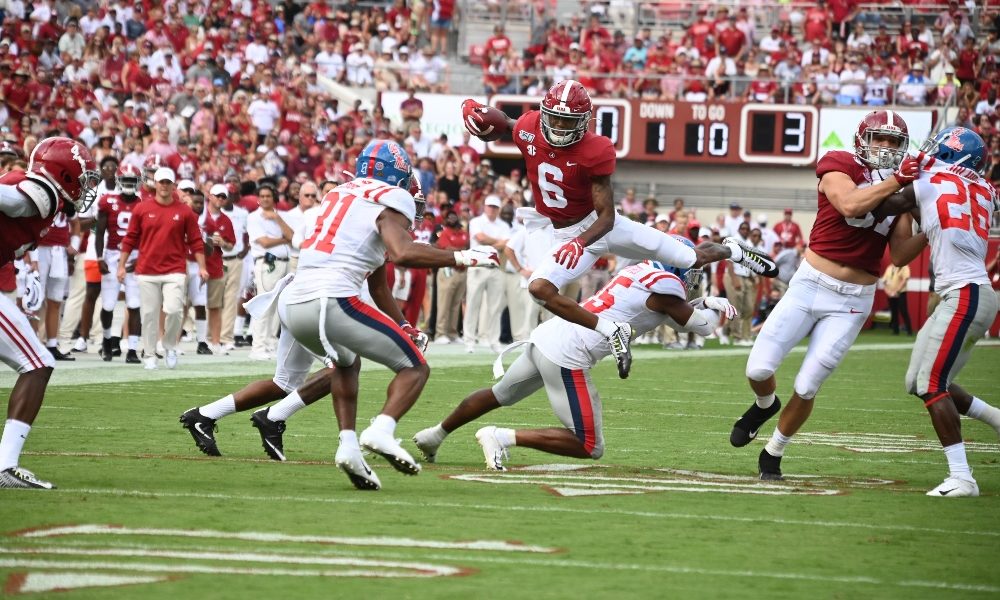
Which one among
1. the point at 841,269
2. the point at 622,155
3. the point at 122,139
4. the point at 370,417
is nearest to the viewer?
the point at 841,269

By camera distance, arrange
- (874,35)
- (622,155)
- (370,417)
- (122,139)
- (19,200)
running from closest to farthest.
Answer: (19,200) < (370,417) < (122,139) < (622,155) < (874,35)

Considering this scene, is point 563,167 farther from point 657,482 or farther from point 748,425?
point 657,482

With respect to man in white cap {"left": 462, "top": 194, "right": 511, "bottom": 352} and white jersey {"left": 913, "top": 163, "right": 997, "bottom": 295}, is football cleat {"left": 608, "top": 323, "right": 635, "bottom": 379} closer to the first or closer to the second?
white jersey {"left": 913, "top": 163, "right": 997, "bottom": 295}

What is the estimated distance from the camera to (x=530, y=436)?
8.01 m

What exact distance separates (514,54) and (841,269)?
826 inches

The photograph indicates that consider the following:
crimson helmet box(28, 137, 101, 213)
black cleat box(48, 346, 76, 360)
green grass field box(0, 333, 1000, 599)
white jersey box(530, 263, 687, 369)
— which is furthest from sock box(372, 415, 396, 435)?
black cleat box(48, 346, 76, 360)

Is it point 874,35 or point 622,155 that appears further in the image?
point 874,35

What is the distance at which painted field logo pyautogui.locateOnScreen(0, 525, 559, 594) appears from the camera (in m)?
5.06

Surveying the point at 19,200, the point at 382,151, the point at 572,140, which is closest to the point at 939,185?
the point at 572,140

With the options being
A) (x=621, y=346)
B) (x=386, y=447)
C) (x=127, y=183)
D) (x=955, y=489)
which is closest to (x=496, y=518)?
(x=386, y=447)

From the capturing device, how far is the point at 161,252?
47.1 ft

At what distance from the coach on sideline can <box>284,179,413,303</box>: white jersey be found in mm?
7366

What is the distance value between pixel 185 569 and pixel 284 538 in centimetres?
66

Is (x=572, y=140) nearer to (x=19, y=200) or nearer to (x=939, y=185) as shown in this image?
(x=939, y=185)
